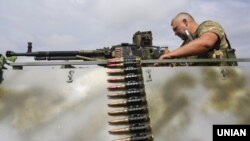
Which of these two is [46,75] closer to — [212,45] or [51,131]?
[51,131]

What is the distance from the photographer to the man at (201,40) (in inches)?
204

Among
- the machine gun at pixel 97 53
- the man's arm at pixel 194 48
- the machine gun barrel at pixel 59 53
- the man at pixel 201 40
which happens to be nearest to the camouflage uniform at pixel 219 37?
the man at pixel 201 40

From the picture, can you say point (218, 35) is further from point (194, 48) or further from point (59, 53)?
point (59, 53)

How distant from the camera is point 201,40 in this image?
17.3ft

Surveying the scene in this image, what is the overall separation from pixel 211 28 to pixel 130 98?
1664 millimetres

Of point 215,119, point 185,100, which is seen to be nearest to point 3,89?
point 185,100

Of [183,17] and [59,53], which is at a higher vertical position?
[183,17]

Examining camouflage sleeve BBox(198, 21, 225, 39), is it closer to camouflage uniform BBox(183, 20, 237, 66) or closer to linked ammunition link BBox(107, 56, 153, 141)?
camouflage uniform BBox(183, 20, 237, 66)

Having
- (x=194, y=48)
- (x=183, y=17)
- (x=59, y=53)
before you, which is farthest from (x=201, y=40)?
(x=59, y=53)

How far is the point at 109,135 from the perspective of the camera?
14.9 ft

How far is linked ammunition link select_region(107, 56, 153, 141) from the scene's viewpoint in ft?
14.9

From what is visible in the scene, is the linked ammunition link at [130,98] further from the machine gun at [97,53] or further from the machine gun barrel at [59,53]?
the machine gun barrel at [59,53]

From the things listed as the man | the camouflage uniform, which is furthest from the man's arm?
the camouflage uniform

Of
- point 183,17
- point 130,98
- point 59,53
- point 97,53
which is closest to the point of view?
point 130,98
